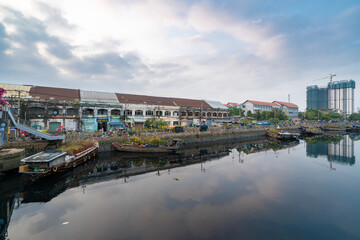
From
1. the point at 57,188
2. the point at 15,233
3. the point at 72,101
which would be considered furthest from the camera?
the point at 72,101

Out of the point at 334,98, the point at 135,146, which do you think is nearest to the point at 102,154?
the point at 135,146

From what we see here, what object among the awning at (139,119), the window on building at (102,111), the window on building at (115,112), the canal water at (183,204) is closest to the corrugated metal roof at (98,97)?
the window on building at (102,111)

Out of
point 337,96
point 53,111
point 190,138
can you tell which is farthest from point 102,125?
point 337,96

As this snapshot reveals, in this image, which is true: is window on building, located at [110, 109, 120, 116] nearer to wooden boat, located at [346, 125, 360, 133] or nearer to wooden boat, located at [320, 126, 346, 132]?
wooden boat, located at [320, 126, 346, 132]

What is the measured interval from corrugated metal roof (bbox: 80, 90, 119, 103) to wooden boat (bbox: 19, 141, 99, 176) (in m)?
19.7

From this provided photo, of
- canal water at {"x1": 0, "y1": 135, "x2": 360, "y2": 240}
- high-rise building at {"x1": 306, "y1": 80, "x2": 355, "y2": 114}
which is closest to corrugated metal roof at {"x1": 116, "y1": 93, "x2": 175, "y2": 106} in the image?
canal water at {"x1": 0, "y1": 135, "x2": 360, "y2": 240}

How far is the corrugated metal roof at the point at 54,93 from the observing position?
3241cm

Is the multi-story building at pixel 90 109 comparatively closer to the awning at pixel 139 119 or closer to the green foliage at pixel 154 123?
the awning at pixel 139 119

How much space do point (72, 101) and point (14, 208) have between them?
26322 millimetres

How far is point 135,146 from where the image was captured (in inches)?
1055

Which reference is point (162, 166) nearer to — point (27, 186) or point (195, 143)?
point (27, 186)

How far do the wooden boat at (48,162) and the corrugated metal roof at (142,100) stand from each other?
2248 cm

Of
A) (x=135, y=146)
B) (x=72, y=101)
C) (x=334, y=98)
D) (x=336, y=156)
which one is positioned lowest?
(x=336, y=156)

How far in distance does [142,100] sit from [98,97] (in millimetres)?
10536
